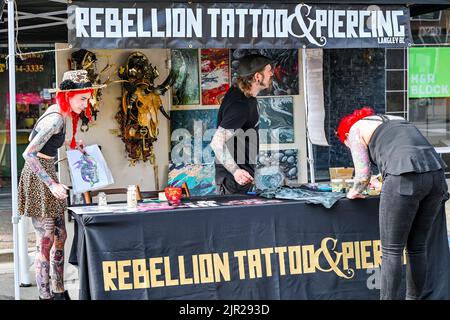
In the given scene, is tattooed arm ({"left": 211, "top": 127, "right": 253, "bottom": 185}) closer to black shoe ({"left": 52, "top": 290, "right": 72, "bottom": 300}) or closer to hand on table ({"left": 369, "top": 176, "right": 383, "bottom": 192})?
hand on table ({"left": 369, "top": 176, "right": 383, "bottom": 192})

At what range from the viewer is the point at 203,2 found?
5.78 m

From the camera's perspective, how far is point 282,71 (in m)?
8.64

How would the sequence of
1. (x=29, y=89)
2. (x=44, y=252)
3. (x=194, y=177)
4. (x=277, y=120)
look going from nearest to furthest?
(x=44, y=252) → (x=194, y=177) → (x=277, y=120) → (x=29, y=89)

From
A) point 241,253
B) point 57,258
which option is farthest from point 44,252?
point 241,253

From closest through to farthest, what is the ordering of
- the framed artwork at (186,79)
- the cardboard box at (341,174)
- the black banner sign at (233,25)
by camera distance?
the black banner sign at (233,25) → the cardboard box at (341,174) → the framed artwork at (186,79)

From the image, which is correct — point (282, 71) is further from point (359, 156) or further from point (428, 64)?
point (428, 64)

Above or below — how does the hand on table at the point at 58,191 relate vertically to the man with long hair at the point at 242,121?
below

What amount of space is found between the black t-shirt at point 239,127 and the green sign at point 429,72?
232 inches

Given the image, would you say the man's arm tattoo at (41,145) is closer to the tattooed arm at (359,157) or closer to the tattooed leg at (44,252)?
the tattooed leg at (44,252)

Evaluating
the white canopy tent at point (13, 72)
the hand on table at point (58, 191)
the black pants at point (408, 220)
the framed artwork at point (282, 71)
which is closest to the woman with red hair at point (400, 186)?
the black pants at point (408, 220)

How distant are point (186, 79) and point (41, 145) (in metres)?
2.70

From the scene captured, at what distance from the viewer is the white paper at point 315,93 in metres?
7.61
